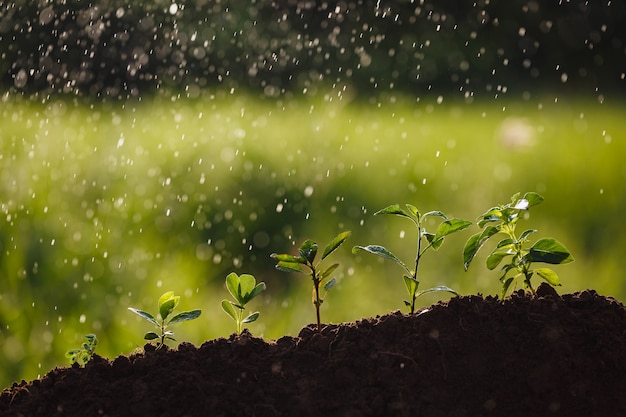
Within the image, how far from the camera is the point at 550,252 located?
131cm

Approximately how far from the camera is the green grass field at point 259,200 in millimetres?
2516

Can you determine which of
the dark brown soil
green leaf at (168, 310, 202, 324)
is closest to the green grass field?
green leaf at (168, 310, 202, 324)

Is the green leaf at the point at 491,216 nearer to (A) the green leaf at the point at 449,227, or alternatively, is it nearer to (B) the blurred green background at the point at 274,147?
(A) the green leaf at the point at 449,227

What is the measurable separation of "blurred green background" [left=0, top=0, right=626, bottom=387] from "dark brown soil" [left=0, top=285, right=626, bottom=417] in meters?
1.08

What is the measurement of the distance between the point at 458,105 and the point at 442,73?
0.49 meters

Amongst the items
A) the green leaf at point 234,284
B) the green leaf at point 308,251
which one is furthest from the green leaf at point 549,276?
the green leaf at point 234,284

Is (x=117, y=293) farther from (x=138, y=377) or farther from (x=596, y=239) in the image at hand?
(x=596, y=239)

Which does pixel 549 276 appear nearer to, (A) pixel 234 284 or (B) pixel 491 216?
(B) pixel 491 216

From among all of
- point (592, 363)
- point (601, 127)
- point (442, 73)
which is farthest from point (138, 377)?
point (442, 73)

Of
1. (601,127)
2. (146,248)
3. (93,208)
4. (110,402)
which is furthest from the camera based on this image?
(601,127)

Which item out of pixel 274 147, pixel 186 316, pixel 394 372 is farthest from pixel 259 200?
pixel 394 372

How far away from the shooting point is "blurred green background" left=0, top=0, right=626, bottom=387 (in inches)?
103

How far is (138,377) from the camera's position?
48.3 inches

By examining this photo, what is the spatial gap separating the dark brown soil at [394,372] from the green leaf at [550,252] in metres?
0.06
